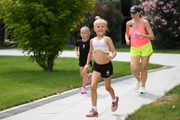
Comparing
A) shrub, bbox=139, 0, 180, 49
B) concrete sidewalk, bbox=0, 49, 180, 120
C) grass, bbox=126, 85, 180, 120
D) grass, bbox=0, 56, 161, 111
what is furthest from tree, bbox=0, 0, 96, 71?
shrub, bbox=139, 0, 180, 49

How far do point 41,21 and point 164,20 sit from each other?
1631cm

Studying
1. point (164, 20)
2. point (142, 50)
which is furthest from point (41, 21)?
point (164, 20)

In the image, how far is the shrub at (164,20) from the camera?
2898 cm

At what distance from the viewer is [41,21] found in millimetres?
14281

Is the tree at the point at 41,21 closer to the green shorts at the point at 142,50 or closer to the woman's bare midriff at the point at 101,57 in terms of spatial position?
the green shorts at the point at 142,50

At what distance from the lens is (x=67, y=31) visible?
1490 cm

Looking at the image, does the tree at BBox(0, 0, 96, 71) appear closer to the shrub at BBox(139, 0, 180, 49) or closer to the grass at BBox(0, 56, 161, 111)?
the grass at BBox(0, 56, 161, 111)

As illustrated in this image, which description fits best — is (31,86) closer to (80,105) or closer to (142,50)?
(80,105)

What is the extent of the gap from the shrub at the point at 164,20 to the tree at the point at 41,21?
1496cm

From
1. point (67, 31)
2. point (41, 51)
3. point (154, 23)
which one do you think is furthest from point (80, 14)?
point (154, 23)

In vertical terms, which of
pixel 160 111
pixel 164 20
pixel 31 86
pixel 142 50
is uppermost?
pixel 164 20

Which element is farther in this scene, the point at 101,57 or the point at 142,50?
the point at 142,50

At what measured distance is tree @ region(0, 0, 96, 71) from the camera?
46.2ft

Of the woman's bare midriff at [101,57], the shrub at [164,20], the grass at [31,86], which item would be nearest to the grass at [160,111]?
the woman's bare midriff at [101,57]
